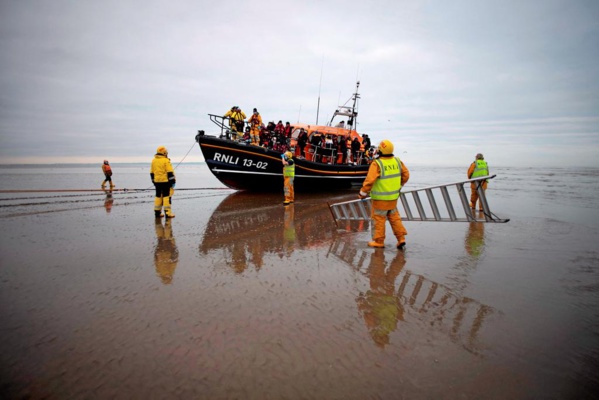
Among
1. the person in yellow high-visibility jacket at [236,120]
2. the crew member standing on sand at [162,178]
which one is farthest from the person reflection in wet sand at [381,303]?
the person in yellow high-visibility jacket at [236,120]

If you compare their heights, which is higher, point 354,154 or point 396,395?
point 354,154

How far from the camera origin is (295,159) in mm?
10961

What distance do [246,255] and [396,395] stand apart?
2599 mm

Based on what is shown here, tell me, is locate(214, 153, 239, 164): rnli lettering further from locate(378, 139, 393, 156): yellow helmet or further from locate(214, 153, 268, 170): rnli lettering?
locate(378, 139, 393, 156): yellow helmet

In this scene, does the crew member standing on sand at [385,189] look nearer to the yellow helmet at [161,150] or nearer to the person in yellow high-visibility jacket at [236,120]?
the yellow helmet at [161,150]

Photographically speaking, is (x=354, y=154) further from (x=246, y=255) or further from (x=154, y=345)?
(x=154, y=345)

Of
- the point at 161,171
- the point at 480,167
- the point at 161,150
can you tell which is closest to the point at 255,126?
the point at 161,150

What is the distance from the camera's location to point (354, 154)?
45.1 ft

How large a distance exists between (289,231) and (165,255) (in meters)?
2.18

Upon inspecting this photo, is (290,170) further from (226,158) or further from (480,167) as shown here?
(480,167)

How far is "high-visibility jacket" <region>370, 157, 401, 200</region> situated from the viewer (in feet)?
13.4

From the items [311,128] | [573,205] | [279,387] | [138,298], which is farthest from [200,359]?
[311,128]

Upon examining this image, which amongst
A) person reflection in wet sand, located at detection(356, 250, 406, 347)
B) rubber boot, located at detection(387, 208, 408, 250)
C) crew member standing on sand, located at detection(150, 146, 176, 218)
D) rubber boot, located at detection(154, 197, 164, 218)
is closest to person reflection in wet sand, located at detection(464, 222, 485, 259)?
rubber boot, located at detection(387, 208, 408, 250)

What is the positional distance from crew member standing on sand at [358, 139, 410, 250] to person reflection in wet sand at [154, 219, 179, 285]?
2694 millimetres
